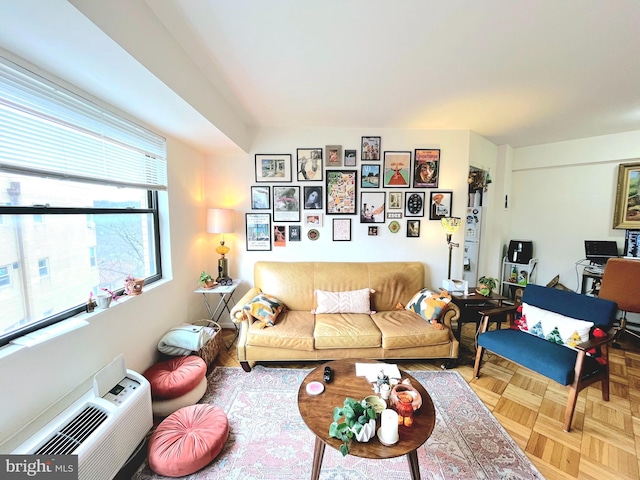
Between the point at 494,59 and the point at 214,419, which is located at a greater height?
the point at 494,59

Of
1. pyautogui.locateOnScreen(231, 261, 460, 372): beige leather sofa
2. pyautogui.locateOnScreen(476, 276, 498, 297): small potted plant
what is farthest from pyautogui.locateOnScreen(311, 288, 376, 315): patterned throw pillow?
pyautogui.locateOnScreen(476, 276, 498, 297): small potted plant

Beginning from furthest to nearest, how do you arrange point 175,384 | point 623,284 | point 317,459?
point 623,284
point 175,384
point 317,459

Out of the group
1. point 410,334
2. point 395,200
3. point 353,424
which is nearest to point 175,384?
point 353,424

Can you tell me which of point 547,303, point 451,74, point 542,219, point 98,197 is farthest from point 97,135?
point 542,219

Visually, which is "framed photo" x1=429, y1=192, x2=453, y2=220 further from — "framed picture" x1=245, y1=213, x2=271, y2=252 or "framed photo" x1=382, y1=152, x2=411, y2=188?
"framed picture" x1=245, y1=213, x2=271, y2=252

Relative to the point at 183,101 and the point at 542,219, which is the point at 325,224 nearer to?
the point at 183,101

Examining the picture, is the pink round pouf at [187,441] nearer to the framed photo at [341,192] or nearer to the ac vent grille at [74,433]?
the ac vent grille at [74,433]

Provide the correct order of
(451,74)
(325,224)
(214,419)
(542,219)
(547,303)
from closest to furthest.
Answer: (214,419)
(451,74)
(547,303)
(325,224)
(542,219)

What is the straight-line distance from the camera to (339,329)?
2260 mm

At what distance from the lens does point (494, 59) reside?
1.62m

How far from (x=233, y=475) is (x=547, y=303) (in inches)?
109

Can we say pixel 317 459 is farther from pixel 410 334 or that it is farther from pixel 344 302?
pixel 344 302

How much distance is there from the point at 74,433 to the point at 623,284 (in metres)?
4.81

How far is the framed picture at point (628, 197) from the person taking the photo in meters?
3.09
